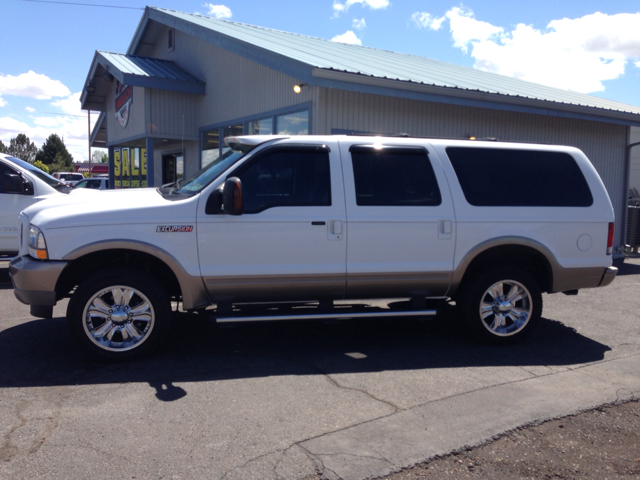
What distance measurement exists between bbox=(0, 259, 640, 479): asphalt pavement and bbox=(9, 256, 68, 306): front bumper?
610mm

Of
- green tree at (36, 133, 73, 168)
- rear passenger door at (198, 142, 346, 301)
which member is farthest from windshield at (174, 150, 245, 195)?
green tree at (36, 133, 73, 168)

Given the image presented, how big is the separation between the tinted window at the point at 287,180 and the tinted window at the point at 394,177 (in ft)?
1.10

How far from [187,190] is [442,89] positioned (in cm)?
596

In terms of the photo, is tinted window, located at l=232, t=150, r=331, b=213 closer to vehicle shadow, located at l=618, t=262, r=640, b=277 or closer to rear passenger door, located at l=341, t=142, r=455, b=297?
rear passenger door, located at l=341, t=142, r=455, b=297

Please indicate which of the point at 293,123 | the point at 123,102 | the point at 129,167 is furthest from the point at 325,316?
the point at 129,167

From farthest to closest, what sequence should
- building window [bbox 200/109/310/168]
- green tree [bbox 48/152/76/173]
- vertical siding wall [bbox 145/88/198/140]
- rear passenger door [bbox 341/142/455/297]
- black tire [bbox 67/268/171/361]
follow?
1. green tree [bbox 48/152/76/173]
2. vertical siding wall [bbox 145/88/198/140]
3. building window [bbox 200/109/310/168]
4. rear passenger door [bbox 341/142/455/297]
5. black tire [bbox 67/268/171/361]

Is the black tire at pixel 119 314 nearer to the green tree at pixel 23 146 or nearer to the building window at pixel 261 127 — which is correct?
the building window at pixel 261 127

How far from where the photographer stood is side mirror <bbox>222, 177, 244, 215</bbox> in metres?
4.82

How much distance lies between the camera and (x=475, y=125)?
1148cm

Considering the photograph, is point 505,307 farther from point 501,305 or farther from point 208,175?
point 208,175

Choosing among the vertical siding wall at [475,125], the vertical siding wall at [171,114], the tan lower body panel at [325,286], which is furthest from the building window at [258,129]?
the tan lower body panel at [325,286]

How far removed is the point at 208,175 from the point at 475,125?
761cm

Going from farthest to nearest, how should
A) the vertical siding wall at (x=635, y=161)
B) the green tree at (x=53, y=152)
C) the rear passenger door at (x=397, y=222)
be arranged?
the green tree at (x=53, y=152) → the vertical siding wall at (x=635, y=161) → the rear passenger door at (x=397, y=222)

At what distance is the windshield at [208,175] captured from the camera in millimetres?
5266
